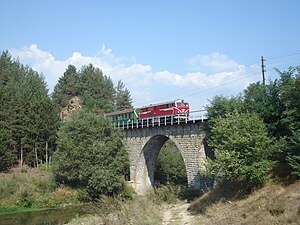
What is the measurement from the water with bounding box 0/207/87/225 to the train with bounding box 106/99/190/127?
10.9m

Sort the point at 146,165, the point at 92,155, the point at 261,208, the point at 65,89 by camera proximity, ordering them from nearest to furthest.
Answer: the point at 261,208 < the point at 92,155 < the point at 146,165 < the point at 65,89

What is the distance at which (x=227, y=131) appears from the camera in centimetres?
1938

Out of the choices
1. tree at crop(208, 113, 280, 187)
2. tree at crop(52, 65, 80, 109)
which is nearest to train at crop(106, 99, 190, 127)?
tree at crop(208, 113, 280, 187)

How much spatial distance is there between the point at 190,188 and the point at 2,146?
21924 millimetres

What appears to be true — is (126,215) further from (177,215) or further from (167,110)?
(167,110)

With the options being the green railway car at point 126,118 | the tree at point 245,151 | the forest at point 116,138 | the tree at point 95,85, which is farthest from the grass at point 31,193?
the tree at point 95,85

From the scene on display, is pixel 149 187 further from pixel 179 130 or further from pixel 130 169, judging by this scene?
pixel 179 130

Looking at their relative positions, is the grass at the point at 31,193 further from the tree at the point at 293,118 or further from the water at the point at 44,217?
the tree at the point at 293,118

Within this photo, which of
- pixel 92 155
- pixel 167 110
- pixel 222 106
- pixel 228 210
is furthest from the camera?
pixel 167 110

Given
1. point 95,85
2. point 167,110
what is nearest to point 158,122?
point 167,110

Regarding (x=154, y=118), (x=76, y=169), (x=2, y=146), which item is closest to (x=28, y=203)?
(x=76, y=169)

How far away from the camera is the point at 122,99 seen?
72.0 meters

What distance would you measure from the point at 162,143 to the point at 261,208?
67.8 ft

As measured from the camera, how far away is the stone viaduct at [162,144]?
27.9m
